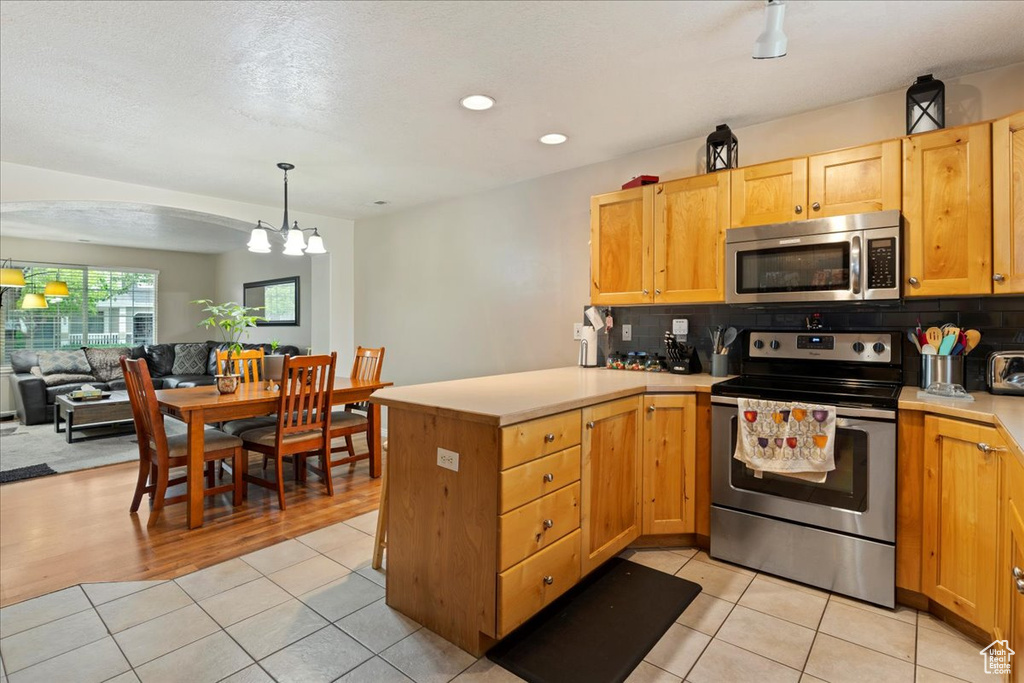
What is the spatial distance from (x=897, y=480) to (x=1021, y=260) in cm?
100

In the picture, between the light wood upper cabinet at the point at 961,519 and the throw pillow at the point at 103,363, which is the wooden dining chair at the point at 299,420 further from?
the throw pillow at the point at 103,363

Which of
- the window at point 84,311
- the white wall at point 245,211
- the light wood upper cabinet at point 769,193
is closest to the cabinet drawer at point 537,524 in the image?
the light wood upper cabinet at point 769,193

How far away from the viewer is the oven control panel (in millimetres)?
2443

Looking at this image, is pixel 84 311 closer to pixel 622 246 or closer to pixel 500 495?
pixel 622 246

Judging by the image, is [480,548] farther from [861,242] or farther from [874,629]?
[861,242]

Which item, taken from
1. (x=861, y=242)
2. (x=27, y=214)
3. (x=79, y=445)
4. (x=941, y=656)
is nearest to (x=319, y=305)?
(x=79, y=445)

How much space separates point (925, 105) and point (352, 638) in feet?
11.1

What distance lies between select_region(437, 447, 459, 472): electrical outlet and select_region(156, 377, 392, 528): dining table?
88 cm

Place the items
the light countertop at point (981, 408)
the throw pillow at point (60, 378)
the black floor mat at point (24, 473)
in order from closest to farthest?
1. the light countertop at point (981, 408)
2. the black floor mat at point (24, 473)
3. the throw pillow at point (60, 378)

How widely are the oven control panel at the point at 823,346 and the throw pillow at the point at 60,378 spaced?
25.3 feet

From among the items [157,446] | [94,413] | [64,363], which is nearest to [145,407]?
[157,446]

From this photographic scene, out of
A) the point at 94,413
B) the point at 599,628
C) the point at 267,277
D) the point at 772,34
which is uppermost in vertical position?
the point at 772,34

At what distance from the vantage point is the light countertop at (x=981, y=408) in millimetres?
1679

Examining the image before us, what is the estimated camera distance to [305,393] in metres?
3.43
